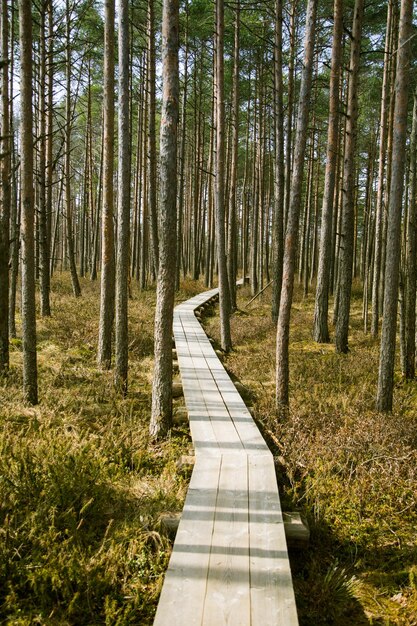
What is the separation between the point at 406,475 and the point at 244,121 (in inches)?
936

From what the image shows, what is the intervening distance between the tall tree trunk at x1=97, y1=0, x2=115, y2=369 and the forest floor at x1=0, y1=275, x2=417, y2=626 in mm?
1026

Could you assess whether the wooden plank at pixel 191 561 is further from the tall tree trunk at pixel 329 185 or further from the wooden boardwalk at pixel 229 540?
the tall tree trunk at pixel 329 185

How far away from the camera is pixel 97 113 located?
1028 inches

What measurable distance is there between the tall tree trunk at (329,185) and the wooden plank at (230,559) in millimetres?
7960

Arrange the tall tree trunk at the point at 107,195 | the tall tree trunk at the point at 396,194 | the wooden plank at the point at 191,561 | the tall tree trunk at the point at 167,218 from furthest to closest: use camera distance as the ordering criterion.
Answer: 1. the tall tree trunk at the point at 107,195
2. the tall tree trunk at the point at 396,194
3. the tall tree trunk at the point at 167,218
4. the wooden plank at the point at 191,561

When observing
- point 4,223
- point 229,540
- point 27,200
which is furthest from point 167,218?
point 4,223

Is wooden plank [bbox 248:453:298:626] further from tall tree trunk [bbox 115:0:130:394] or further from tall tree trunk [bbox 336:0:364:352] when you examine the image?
tall tree trunk [bbox 336:0:364:352]

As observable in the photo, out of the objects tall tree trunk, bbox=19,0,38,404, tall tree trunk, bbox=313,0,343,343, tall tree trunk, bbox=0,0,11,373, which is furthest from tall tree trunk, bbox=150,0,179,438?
tall tree trunk, bbox=313,0,343,343

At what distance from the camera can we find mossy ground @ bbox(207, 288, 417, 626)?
10.8ft

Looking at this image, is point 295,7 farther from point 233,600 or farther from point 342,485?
point 233,600

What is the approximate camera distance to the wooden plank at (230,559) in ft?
8.77

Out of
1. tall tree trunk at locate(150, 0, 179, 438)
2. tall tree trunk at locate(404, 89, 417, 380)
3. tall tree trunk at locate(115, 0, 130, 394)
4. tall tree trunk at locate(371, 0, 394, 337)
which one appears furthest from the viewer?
tall tree trunk at locate(371, 0, 394, 337)

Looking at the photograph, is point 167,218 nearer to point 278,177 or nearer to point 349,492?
point 349,492

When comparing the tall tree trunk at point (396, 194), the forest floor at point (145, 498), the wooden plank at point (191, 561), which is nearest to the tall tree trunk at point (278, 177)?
the forest floor at point (145, 498)
